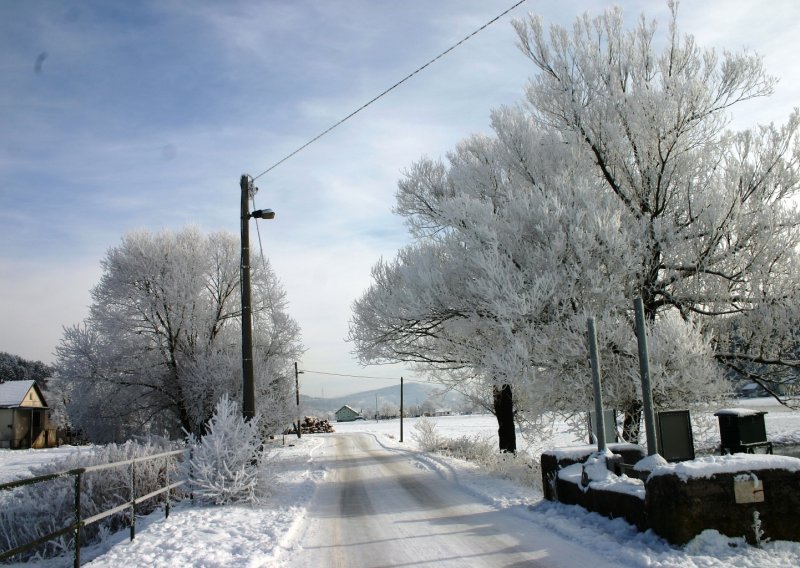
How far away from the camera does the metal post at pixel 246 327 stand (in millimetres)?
12648

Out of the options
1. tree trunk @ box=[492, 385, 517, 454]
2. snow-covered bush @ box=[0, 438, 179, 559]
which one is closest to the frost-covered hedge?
tree trunk @ box=[492, 385, 517, 454]

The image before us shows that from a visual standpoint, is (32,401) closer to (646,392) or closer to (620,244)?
(620,244)

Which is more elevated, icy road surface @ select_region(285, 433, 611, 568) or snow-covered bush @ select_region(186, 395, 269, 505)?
snow-covered bush @ select_region(186, 395, 269, 505)

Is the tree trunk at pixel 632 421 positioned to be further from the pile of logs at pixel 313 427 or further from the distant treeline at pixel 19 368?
the distant treeline at pixel 19 368

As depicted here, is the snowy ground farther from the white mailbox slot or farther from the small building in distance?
the small building in distance

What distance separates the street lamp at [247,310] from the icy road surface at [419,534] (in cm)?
246

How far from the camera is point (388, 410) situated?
439ft

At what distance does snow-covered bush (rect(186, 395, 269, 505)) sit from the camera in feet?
32.9

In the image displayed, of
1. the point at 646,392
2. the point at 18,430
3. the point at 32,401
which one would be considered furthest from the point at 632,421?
the point at 32,401

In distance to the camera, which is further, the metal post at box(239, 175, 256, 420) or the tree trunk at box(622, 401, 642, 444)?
the tree trunk at box(622, 401, 642, 444)

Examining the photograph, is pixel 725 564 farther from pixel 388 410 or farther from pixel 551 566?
pixel 388 410

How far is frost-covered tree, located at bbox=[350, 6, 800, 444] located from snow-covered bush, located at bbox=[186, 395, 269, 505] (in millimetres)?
5316

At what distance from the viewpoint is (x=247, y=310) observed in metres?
13.1

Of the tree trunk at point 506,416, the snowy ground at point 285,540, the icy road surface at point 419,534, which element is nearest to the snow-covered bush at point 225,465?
the snowy ground at point 285,540
